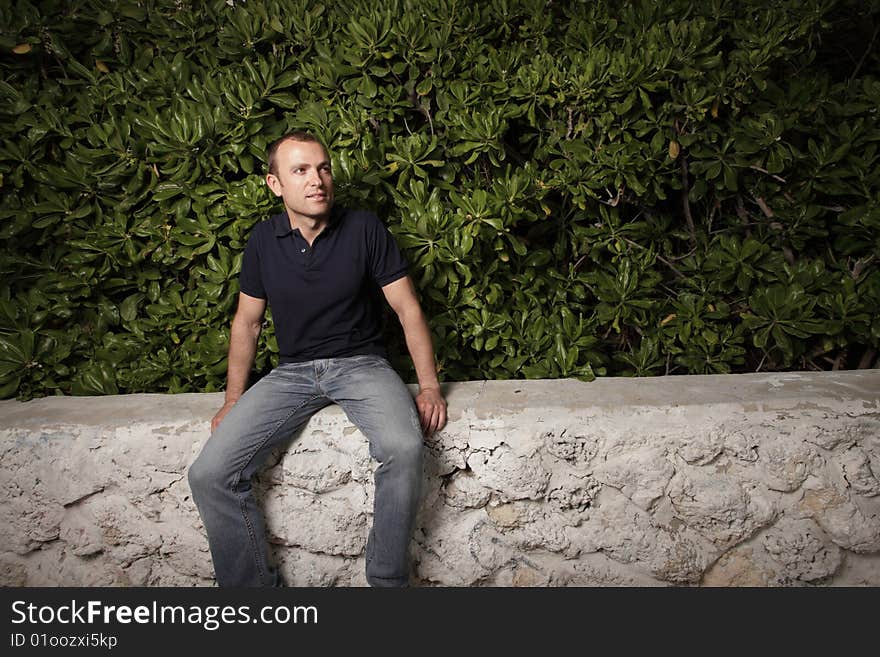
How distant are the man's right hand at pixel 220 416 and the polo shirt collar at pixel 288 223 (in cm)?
59

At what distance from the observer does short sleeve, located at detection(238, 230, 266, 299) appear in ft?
7.11

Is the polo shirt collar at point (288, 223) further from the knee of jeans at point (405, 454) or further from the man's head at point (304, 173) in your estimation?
the knee of jeans at point (405, 454)

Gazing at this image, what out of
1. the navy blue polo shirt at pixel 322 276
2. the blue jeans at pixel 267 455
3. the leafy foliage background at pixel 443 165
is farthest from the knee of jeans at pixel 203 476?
the leafy foliage background at pixel 443 165

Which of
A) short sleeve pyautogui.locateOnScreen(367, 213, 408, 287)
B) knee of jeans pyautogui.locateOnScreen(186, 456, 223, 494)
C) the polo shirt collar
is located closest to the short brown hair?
the polo shirt collar

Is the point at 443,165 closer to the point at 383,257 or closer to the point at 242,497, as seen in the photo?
the point at 383,257

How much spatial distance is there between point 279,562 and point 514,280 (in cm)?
134

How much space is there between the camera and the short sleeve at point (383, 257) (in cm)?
211

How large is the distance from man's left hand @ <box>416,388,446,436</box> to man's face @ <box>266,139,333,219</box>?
0.68 meters

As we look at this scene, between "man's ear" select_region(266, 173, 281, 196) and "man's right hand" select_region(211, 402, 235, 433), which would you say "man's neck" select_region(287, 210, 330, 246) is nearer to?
"man's ear" select_region(266, 173, 281, 196)

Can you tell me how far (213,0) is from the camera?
2547mm

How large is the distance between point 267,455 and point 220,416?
225 millimetres

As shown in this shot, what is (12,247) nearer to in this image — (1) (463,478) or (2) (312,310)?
(2) (312,310)

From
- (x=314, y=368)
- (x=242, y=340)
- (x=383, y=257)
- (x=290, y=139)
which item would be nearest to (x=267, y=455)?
(x=314, y=368)

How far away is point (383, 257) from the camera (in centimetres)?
211
